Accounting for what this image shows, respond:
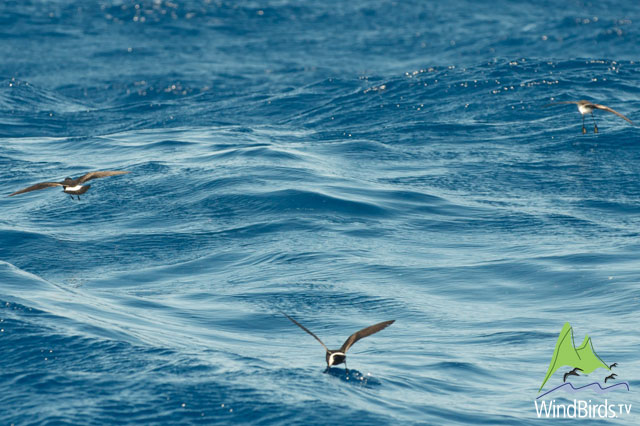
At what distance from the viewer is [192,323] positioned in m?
13.6

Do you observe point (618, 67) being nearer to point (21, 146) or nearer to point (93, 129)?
point (93, 129)

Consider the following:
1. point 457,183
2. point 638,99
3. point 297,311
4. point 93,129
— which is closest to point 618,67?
point 638,99

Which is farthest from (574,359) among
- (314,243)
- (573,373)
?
(314,243)

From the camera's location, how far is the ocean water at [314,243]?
1109 cm

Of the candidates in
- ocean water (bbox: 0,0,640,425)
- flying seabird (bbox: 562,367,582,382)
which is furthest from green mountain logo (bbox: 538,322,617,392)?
ocean water (bbox: 0,0,640,425)

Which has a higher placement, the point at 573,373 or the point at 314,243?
the point at 573,373

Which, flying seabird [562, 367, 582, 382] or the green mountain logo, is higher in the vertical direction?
the green mountain logo

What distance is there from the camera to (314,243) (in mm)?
17797

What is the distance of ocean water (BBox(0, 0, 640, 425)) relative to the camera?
437 inches

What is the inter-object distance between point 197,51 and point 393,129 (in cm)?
2221

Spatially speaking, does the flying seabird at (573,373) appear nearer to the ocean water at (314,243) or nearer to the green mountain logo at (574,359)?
the green mountain logo at (574,359)

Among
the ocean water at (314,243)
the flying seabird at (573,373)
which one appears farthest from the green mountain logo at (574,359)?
the ocean water at (314,243)

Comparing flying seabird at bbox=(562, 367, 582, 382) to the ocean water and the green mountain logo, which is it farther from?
the ocean water

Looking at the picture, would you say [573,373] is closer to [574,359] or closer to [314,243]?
[574,359]
